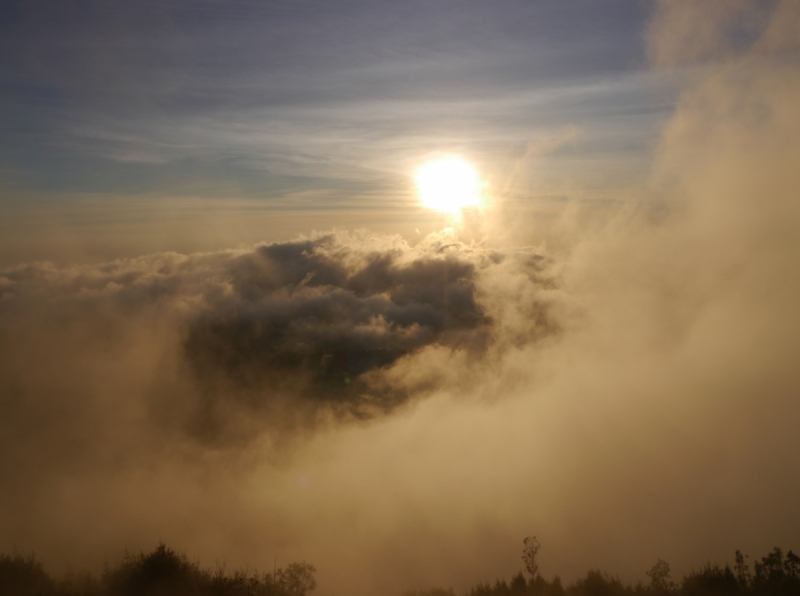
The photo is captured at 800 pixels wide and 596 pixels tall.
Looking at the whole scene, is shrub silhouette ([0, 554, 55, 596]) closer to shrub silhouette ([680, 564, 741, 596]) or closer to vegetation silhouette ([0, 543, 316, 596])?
vegetation silhouette ([0, 543, 316, 596])

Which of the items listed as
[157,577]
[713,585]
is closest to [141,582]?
[157,577]

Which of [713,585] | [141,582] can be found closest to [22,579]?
[141,582]

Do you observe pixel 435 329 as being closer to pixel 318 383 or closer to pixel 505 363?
pixel 505 363

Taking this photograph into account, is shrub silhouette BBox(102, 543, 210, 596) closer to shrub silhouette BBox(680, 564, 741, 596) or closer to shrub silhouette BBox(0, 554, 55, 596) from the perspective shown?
shrub silhouette BBox(0, 554, 55, 596)

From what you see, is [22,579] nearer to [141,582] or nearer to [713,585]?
[141,582]

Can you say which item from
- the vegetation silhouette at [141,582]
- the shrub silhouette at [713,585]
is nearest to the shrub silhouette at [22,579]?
the vegetation silhouette at [141,582]

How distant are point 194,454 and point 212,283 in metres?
89.1

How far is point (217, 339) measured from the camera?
131875 mm

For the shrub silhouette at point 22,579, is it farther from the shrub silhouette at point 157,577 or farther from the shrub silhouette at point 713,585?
the shrub silhouette at point 713,585

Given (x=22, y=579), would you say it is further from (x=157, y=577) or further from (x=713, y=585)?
(x=713, y=585)

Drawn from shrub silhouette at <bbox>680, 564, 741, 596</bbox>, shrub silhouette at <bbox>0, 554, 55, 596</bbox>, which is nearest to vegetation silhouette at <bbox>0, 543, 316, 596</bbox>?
shrub silhouette at <bbox>0, 554, 55, 596</bbox>

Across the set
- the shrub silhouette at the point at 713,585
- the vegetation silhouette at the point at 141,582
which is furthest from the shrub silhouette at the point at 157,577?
the shrub silhouette at the point at 713,585

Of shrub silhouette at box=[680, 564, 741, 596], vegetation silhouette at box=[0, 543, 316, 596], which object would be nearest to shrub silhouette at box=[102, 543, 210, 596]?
vegetation silhouette at box=[0, 543, 316, 596]

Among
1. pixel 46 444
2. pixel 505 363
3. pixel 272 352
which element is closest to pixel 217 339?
pixel 272 352
